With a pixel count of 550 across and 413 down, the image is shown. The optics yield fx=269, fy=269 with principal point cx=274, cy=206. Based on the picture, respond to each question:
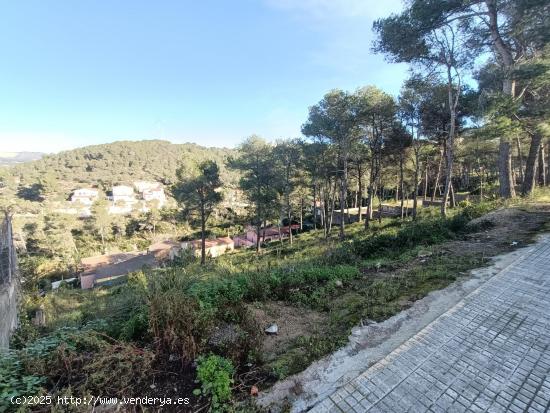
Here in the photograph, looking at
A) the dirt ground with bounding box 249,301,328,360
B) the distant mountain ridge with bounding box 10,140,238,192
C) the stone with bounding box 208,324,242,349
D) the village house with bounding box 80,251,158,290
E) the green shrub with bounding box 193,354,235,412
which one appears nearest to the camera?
the green shrub with bounding box 193,354,235,412

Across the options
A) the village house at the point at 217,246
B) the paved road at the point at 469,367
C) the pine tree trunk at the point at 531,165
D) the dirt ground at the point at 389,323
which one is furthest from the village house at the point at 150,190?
the paved road at the point at 469,367

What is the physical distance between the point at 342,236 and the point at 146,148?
428ft

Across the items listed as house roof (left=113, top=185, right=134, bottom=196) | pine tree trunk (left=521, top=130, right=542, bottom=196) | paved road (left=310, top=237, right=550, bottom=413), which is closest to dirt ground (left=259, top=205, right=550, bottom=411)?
paved road (left=310, top=237, right=550, bottom=413)

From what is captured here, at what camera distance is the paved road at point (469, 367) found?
96.9 inches

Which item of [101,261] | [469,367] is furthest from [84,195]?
[469,367]

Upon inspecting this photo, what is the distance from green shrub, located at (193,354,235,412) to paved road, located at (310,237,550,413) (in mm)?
889

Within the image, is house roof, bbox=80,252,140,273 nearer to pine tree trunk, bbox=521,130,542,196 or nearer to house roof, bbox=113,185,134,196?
pine tree trunk, bbox=521,130,542,196

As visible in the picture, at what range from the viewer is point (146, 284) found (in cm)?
458

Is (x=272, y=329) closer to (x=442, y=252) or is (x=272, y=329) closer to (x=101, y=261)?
(x=442, y=252)

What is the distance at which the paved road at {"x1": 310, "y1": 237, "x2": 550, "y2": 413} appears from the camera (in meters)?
2.46

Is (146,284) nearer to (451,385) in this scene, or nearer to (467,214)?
(451,385)

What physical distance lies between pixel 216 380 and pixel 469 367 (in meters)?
2.67

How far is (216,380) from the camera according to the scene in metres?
2.74

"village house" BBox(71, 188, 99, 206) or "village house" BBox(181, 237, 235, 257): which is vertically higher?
"village house" BBox(71, 188, 99, 206)
